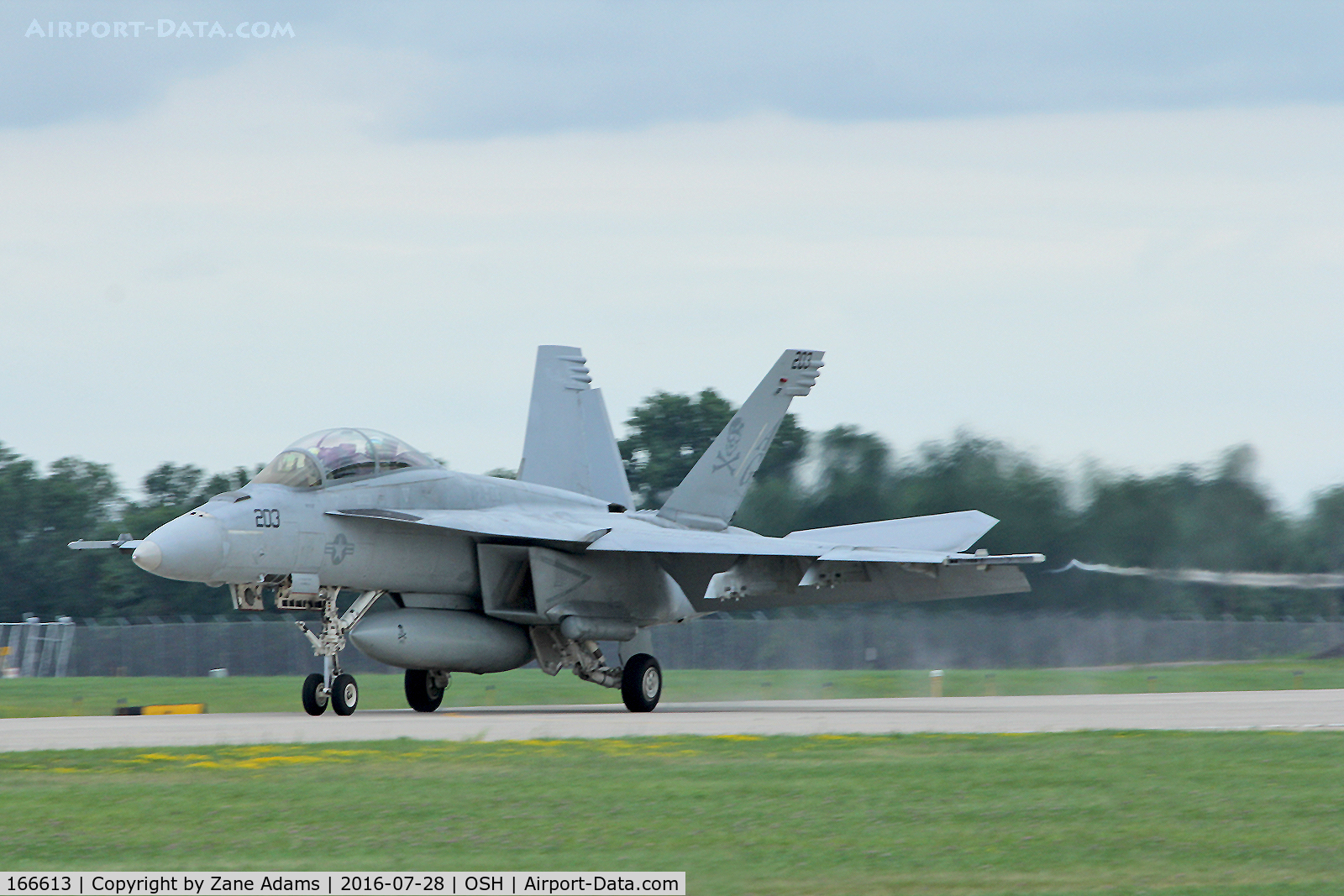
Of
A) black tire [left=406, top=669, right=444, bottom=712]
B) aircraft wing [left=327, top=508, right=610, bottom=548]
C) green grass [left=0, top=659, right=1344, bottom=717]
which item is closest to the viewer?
aircraft wing [left=327, top=508, right=610, bottom=548]

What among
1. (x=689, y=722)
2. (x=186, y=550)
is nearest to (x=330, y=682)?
(x=186, y=550)

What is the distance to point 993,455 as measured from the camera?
28766mm

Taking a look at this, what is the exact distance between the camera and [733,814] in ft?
27.8

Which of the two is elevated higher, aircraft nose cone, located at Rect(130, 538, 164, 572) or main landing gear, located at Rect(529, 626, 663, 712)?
aircraft nose cone, located at Rect(130, 538, 164, 572)

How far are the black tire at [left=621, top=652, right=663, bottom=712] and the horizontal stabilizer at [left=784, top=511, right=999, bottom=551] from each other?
143 inches

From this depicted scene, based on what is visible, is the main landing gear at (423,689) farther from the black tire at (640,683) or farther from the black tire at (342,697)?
the black tire at (342,697)

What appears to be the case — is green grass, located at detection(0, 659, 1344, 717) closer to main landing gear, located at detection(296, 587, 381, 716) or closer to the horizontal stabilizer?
the horizontal stabilizer

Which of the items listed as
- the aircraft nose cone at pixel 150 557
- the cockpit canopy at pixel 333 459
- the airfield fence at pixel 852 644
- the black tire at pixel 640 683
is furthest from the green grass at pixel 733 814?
the airfield fence at pixel 852 644

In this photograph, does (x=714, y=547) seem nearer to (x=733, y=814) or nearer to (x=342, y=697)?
(x=342, y=697)

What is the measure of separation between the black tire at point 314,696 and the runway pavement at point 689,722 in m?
0.36

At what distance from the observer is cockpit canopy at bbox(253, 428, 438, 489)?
17625 millimetres

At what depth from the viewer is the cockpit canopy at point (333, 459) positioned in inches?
694

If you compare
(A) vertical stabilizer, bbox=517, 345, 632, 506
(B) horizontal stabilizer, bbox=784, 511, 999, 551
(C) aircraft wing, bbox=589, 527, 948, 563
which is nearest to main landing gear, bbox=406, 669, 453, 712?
(C) aircraft wing, bbox=589, 527, 948, 563

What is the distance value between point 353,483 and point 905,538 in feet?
26.7
